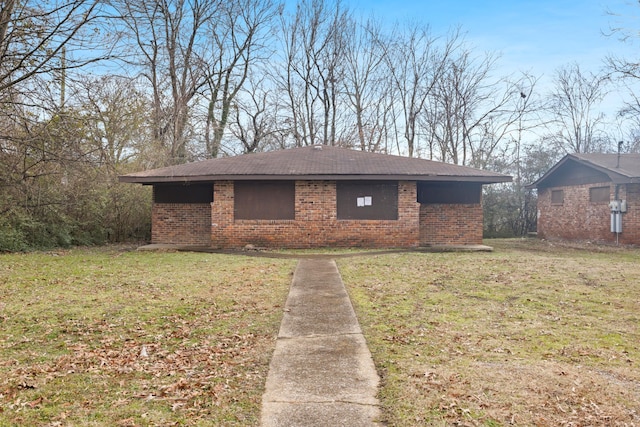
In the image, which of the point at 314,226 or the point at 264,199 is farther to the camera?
the point at 264,199

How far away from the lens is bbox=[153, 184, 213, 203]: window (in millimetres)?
15837

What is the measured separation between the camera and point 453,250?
561 inches

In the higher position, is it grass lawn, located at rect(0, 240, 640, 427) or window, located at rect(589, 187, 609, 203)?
window, located at rect(589, 187, 609, 203)

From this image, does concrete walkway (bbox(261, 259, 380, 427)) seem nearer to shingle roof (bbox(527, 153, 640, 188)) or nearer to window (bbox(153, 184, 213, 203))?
window (bbox(153, 184, 213, 203))

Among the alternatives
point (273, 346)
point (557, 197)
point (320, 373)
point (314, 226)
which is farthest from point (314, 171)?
point (557, 197)

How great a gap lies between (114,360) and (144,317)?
159cm

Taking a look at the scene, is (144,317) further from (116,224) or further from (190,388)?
(116,224)

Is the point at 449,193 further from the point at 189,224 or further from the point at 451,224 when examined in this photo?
the point at 189,224

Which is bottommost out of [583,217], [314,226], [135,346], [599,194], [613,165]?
[135,346]

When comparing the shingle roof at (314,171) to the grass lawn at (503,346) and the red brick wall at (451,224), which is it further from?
the grass lawn at (503,346)

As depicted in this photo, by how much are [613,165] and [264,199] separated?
46.7ft

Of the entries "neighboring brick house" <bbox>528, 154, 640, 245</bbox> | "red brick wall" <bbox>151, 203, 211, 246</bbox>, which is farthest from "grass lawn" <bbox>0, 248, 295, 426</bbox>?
"neighboring brick house" <bbox>528, 154, 640, 245</bbox>

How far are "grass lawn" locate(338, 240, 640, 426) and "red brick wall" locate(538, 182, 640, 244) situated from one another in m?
9.68

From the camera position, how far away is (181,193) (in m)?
15.9
